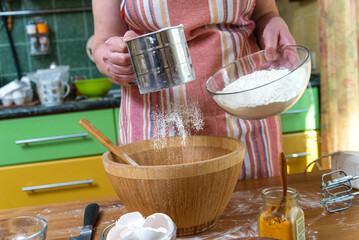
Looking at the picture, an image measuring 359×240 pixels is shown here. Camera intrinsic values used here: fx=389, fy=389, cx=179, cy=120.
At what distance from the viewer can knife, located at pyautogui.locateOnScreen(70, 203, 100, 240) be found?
601 mm

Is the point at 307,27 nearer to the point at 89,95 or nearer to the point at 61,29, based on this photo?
the point at 89,95

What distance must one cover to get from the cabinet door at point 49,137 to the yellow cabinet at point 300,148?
0.83 meters

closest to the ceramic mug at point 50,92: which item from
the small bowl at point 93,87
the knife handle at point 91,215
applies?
the small bowl at point 93,87

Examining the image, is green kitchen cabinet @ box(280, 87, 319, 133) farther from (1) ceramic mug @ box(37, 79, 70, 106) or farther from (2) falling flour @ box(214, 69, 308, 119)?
(2) falling flour @ box(214, 69, 308, 119)

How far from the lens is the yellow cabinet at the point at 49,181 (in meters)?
1.71

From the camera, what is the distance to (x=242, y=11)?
87 cm

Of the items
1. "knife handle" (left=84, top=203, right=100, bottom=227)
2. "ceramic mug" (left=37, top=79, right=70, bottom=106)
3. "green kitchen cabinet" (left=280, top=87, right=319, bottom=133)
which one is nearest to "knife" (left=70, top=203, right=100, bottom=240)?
"knife handle" (left=84, top=203, right=100, bottom=227)

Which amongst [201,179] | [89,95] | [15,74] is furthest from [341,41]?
[15,74]

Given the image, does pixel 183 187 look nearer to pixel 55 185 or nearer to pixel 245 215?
pixel 245 215

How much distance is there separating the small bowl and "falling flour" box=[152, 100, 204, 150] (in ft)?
3.53

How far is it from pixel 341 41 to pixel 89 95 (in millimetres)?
1208

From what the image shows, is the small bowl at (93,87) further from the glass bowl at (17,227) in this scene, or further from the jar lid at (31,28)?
the glass bowl at (17,227)

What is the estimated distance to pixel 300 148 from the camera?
6.20 ft

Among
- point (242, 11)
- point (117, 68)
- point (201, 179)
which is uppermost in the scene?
point (242, 11)
